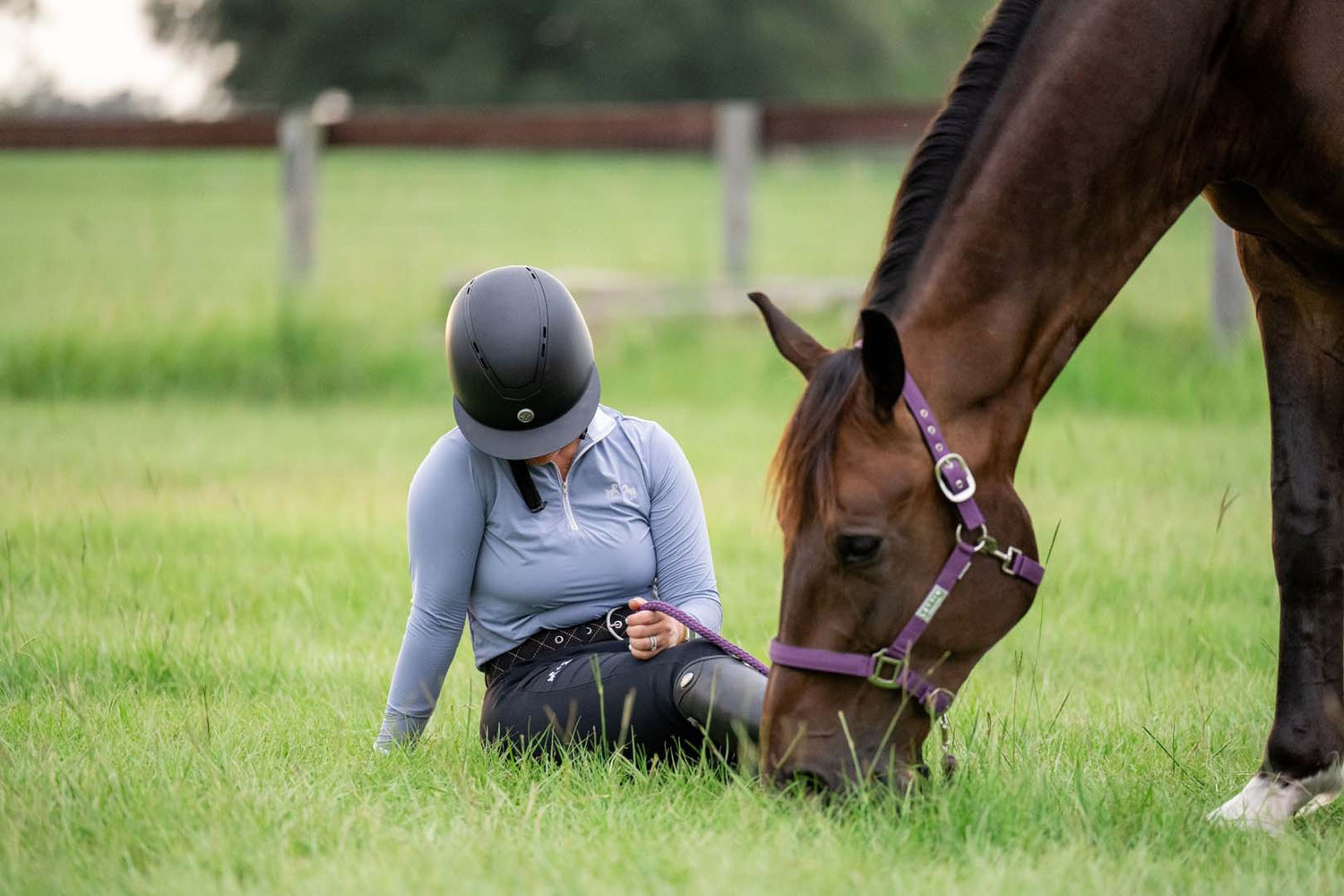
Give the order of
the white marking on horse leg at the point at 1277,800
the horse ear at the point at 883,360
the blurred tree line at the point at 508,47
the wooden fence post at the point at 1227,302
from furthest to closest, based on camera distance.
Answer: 1. the blurred tree line at the point at 508,47
2. the wooden fence post at the point at 1227,302
3. the white marking on horse leg at the point at 1277,800
4. the horse ear at the point at 883,360

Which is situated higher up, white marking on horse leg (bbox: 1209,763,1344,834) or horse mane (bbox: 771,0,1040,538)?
horse mane (bbox: 771,0,1040,538)

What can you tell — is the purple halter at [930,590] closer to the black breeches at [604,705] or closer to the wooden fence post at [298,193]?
the black breeches at [604,705]

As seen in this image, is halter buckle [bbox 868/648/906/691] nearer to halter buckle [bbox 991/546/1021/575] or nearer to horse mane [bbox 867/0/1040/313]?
halter buckle [bbox 991/546/1021/575]

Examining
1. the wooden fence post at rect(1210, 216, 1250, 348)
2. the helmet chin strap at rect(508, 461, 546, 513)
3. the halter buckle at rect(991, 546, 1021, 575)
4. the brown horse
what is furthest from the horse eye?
the wooden fence post at rect(1210, 216, 1250, 348)

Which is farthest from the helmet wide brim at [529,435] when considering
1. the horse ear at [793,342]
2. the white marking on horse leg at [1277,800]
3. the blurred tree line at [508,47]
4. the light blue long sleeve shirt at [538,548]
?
the blurred tree line at [508,47]

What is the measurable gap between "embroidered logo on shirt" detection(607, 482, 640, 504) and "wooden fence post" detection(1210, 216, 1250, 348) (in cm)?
700

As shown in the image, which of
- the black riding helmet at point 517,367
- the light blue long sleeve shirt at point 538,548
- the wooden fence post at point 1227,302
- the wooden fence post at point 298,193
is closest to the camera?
the black riding helmet at point 517,367

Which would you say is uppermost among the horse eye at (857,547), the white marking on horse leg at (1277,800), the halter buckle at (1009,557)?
the horse eye at (857,547)

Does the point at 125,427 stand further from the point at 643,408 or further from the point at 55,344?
the point at 643,408

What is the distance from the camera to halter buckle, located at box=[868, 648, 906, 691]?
2674mm

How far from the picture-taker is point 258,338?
32.0ft

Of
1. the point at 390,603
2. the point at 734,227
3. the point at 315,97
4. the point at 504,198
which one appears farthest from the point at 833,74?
the point at 390,603

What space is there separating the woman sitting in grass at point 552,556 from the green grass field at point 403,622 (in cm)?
14

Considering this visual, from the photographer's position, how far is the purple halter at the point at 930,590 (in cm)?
264
